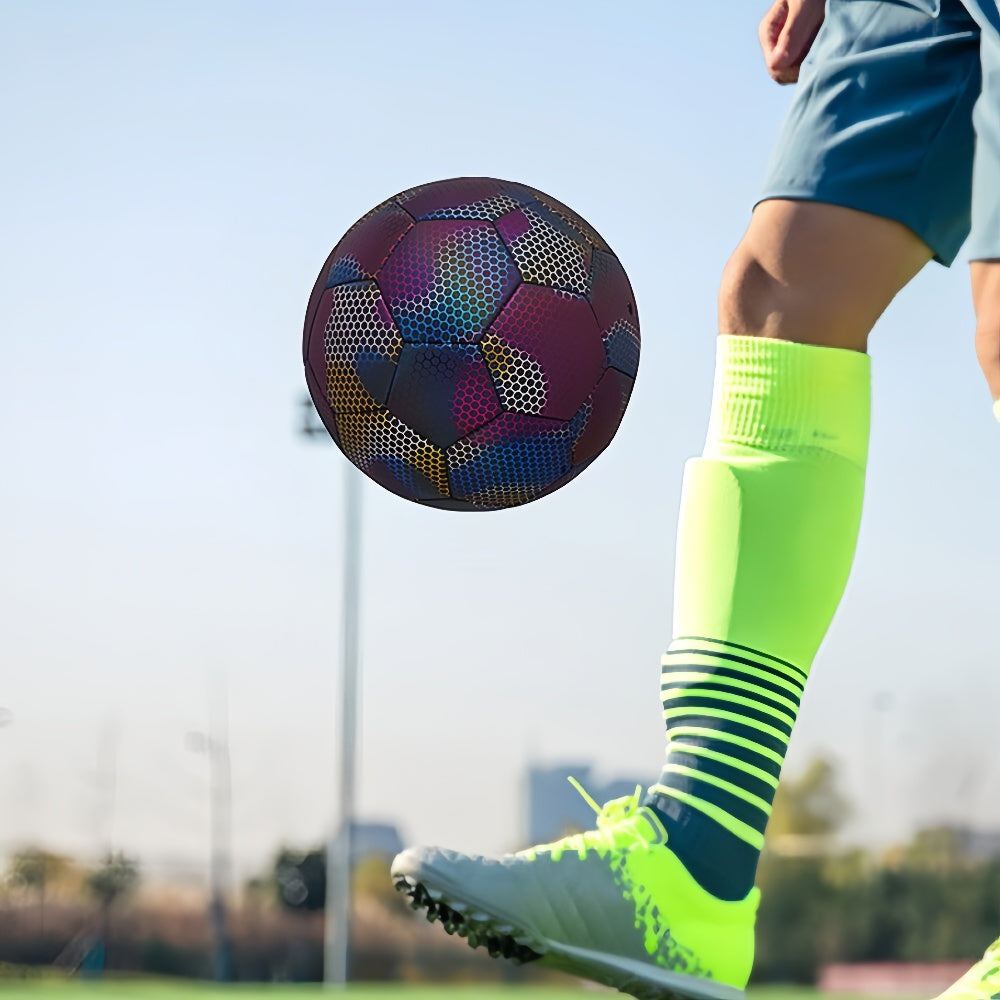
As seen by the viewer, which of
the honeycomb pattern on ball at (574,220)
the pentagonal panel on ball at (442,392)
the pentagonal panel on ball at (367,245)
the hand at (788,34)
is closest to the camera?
the hand at (788,34)

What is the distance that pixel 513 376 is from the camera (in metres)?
3.09

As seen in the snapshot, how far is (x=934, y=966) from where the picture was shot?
98.6 ft

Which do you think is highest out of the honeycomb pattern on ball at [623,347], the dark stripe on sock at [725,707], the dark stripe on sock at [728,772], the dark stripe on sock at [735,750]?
the honeycomb pattern on ball at [623,347]

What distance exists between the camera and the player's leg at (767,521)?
2.19 m

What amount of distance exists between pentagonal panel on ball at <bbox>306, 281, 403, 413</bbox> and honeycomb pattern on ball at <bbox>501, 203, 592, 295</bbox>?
0.30m

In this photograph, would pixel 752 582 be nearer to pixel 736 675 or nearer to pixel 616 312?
pixel 736 675

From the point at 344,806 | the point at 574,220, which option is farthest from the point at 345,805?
the point at 574,220

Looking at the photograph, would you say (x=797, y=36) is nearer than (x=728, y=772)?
No

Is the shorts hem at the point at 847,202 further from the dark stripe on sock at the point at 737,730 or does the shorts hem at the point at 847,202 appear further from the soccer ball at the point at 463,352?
the soccer ball at the point at 463,352

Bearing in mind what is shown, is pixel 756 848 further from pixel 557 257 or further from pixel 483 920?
pixel 557 257

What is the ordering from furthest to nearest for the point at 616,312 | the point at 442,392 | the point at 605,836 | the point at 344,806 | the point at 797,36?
the point at 344,806, the point at 616,312, the point at 442,392, the point at 797,36, the point at 605,836

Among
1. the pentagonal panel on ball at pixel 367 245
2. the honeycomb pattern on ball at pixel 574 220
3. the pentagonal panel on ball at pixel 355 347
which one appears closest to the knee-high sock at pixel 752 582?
the pentagonal panel on ball at pixel 355 347

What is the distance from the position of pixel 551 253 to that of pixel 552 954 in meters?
1.57

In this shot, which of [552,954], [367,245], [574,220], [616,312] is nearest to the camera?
[552,954]
